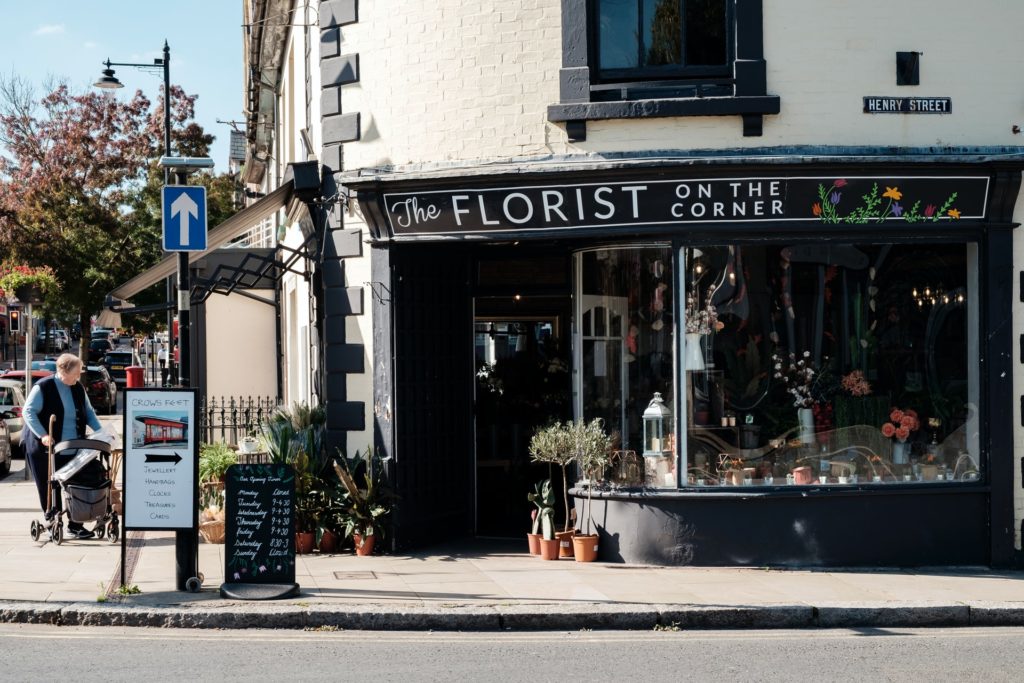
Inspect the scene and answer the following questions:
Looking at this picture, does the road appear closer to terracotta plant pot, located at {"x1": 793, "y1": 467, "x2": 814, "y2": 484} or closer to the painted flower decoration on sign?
terracotta plant pot, located at {"x1": 793, "y1": 467, "x2": 814, "y2": 484}

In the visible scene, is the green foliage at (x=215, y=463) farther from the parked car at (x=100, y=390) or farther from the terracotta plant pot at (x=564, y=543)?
the parked car at (x=100, y=390)

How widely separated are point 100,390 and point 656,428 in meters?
29.6

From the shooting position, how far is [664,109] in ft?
34.2

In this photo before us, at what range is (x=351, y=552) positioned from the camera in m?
11.4

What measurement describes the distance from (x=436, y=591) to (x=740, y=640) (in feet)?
7.91

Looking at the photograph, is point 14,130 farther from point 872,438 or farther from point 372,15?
point 872,438

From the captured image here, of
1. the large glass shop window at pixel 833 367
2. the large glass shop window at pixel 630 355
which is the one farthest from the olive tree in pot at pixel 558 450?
the large glass shop window at pixel 833 367

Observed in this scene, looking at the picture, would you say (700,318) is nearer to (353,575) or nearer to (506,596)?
(506,596)

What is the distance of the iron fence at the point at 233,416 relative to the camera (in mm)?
16684

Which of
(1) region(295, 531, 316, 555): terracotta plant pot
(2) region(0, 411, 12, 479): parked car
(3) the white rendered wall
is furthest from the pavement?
(3) the white rendered wall

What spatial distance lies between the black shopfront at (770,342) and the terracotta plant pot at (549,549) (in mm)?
501

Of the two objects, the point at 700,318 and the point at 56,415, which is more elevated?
the point at 700,318

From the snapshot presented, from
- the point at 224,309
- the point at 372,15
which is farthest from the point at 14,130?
the point at 372,15

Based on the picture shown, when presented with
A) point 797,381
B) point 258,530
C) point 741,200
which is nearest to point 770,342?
point 797,381
